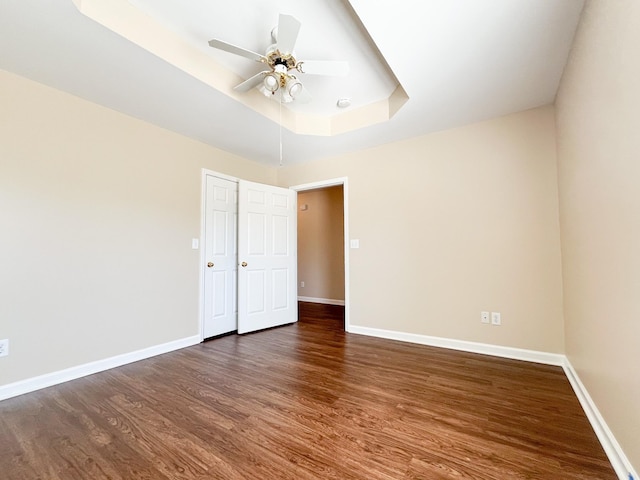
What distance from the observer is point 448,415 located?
1.67 meters

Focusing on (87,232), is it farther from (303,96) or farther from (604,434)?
(604,434)

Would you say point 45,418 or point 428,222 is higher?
point 428,222

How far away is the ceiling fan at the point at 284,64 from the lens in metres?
1.68

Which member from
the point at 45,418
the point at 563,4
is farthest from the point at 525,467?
the point at 45,418

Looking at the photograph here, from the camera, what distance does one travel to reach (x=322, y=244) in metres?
5.79

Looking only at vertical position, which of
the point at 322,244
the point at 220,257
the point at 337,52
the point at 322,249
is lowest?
the point at 220,257

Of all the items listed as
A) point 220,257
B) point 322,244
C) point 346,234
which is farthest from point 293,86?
point 322,244

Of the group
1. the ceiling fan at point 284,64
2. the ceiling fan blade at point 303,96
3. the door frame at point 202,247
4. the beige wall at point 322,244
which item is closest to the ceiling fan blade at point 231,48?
the ceiling fan at point 284,64

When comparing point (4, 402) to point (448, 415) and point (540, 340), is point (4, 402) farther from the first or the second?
point (540, 340)

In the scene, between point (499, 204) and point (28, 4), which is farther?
point (499, 204)

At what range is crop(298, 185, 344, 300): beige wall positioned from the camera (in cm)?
559

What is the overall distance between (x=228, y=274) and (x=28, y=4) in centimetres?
275

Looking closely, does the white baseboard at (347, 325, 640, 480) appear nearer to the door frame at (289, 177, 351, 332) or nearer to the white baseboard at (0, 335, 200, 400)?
the door frame at (289, 177, 351, 332)

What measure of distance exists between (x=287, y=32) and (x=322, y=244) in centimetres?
435
